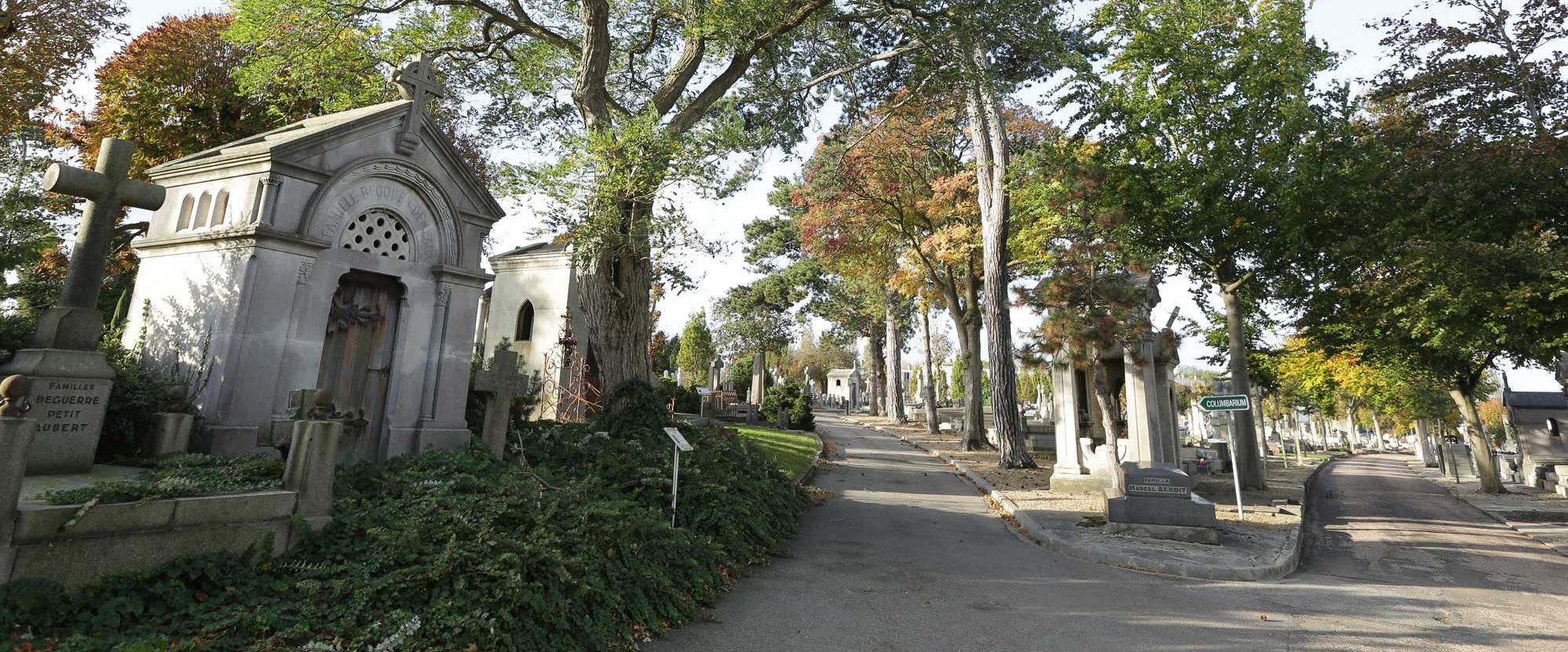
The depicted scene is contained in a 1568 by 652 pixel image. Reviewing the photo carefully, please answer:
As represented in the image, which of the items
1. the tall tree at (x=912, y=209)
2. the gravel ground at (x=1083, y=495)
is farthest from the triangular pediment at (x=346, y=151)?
the tall tree at (x=912, y=209)

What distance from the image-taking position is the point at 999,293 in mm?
17203

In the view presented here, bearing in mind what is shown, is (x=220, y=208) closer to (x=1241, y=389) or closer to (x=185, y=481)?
(x=185, y=481)

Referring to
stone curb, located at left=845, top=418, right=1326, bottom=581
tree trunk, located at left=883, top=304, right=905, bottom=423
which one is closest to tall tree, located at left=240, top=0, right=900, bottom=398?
stone curb, located at left=845, top=418, right=1326, bottom=581

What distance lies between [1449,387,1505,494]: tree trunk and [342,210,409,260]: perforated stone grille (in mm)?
27333

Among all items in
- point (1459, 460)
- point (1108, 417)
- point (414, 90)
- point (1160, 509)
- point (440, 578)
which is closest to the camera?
point (440, 578)

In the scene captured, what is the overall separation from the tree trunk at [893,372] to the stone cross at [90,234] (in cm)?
3144

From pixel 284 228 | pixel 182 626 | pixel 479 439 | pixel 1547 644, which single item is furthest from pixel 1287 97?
pixel 182 626

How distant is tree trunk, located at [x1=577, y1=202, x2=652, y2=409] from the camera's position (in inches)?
410

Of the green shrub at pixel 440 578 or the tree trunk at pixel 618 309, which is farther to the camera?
the tree trunk at pixel 618 309

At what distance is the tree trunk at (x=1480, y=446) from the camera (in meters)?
19.3

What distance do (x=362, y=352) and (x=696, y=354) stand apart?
34990 mm

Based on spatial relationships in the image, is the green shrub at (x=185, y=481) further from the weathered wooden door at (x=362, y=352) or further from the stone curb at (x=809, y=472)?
the stone curb at (x=809, y=472)

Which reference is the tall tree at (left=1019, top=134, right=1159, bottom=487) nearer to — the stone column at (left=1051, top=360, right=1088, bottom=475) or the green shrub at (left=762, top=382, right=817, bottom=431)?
the stone column at (left=1051, top=360, right=1088, bottom=475)

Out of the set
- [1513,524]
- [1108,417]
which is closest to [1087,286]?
[1108,417]
